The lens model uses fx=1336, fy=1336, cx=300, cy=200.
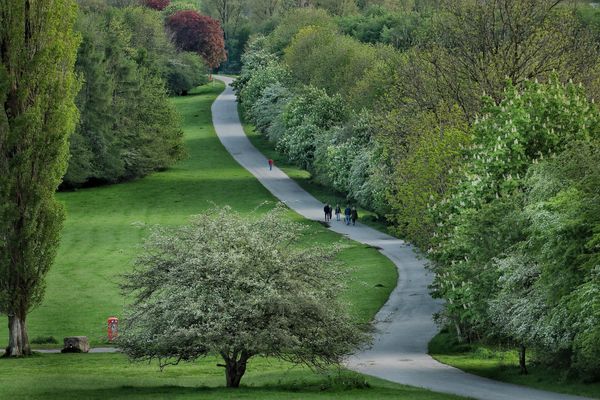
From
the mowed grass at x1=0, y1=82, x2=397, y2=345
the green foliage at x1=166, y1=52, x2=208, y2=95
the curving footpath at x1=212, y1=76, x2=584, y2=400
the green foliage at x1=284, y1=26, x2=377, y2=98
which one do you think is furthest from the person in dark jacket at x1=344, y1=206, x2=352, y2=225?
the green foliage at x1=166, y1=52, x2=208, y2=95

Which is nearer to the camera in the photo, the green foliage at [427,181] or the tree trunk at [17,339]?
the tree trunk at [17,339]

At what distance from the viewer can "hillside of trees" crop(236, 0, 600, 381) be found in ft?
115

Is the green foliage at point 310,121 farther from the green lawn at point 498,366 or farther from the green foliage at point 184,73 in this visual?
the green foliage at point 184,73

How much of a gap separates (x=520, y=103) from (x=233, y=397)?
1874 cm

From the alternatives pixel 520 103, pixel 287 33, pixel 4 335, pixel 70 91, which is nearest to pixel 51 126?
pixel 70 91

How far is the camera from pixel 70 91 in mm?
44812

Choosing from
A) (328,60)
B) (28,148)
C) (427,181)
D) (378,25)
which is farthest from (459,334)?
(378,25)

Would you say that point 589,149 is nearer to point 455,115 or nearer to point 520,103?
point 520,103

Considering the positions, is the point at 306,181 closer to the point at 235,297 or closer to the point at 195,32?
the point at 195,32

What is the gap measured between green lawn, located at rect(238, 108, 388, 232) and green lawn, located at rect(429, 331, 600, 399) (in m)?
36.9

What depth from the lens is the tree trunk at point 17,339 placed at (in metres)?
44.0

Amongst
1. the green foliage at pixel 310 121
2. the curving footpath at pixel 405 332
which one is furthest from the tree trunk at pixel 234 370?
the green foliage at pixel 310 121

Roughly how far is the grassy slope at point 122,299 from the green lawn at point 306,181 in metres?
3.97

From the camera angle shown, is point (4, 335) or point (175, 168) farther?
point (175, 168)
